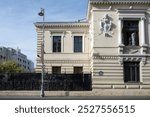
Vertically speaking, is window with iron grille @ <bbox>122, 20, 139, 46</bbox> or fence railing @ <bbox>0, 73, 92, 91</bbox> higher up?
window with iron grille @ <bbox>122, 20, 139, 46</bbox>

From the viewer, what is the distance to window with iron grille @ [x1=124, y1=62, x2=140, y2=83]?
35.4 metres

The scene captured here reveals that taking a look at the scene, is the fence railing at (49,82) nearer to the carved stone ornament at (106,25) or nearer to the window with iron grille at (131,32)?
the carved stone ornament at (106,25)

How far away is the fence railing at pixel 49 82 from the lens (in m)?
35.8

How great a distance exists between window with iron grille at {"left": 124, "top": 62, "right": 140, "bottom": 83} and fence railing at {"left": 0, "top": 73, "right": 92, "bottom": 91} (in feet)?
14.0

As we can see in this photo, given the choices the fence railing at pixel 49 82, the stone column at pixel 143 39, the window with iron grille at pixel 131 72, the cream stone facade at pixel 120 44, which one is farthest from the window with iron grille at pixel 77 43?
the stone column at pixel 143 39

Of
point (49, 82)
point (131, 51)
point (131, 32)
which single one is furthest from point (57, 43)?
point (131, 51)

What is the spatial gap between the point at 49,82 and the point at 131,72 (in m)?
9.54

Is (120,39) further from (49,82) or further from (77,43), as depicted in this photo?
(77,43)

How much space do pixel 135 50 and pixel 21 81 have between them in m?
13.7

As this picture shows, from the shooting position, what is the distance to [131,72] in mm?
35594

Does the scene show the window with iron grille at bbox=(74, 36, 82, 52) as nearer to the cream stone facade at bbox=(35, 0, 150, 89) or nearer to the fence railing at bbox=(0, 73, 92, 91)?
the cream stone facade at bbox=(35, 0, 150, 89)

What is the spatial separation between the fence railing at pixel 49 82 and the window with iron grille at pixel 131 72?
168 inches

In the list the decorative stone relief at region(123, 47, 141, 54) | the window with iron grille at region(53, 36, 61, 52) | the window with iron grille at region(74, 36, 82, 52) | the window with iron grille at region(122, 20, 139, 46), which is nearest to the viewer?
the decorative stone relief at region(123, 47, 141, 54)

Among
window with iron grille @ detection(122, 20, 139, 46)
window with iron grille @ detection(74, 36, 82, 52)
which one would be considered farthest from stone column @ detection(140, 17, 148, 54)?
window with iron grille @ detection(74, 36, 82, 52)
